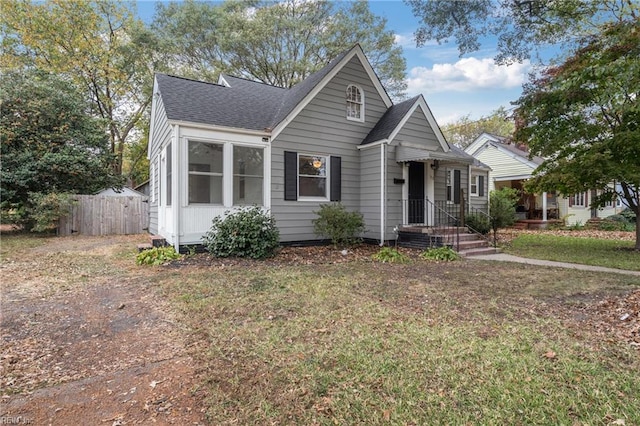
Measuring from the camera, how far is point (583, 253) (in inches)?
380

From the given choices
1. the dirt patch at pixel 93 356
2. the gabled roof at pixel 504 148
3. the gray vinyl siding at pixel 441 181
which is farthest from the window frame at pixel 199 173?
the gabled roof at pixel 504 148

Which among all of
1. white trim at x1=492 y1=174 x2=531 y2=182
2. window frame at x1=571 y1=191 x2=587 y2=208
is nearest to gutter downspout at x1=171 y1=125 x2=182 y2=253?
white trim at x1=492 y1=174 x2=531 y2=182

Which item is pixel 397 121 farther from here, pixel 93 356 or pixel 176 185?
pixel 93 356

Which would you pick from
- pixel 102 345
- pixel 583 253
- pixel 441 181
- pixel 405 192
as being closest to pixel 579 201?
pixel 583 253

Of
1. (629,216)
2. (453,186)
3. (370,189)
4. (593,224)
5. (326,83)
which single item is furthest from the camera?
(593,224)

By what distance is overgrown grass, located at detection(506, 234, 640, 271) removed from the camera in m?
8.09

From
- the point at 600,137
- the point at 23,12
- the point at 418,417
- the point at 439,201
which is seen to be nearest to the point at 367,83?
the point at 439,201

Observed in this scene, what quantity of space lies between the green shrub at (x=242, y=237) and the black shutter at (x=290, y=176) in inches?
67.2

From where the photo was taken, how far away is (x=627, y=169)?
883 centimetres

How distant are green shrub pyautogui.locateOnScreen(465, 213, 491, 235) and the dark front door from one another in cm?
227

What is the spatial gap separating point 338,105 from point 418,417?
31.5ft

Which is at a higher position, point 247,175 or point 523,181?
point 523,181

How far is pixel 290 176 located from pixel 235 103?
9.37ft

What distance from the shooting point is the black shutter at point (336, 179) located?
10.4 m
